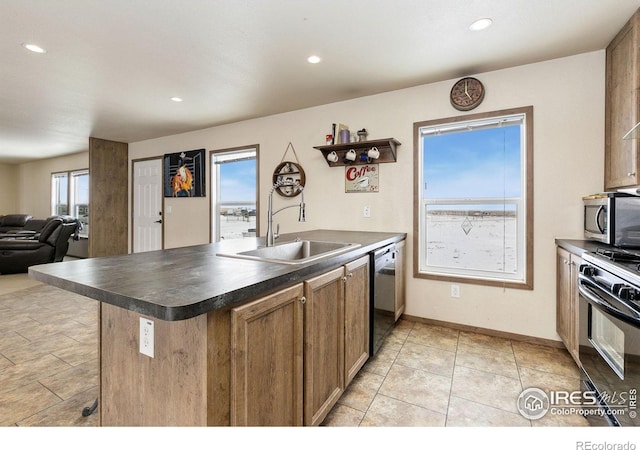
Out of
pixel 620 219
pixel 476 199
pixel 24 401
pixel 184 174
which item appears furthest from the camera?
pixel 184 174

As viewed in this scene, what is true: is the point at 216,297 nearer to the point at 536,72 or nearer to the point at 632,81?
the point at 632,81

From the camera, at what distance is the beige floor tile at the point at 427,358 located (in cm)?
228

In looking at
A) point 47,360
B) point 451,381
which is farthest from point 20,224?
point 451,381

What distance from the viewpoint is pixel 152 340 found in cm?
113

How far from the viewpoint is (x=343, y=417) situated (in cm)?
175

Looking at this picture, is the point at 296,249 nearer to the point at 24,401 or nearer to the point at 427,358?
the point at 427,358

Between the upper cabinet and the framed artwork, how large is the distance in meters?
4.57

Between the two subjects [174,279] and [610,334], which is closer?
[174,279]

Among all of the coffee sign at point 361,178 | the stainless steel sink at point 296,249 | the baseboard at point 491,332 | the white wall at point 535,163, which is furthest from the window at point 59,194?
the baseboard at point 491,332

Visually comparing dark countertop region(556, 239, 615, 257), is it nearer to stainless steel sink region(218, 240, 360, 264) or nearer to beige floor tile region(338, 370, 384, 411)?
stainless steel sink region(218, 240, 360, 264)

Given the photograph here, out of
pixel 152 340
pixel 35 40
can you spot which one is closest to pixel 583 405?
pixel 152 340

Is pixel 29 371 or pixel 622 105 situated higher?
pixel 622 105

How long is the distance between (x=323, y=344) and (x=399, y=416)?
654mm
